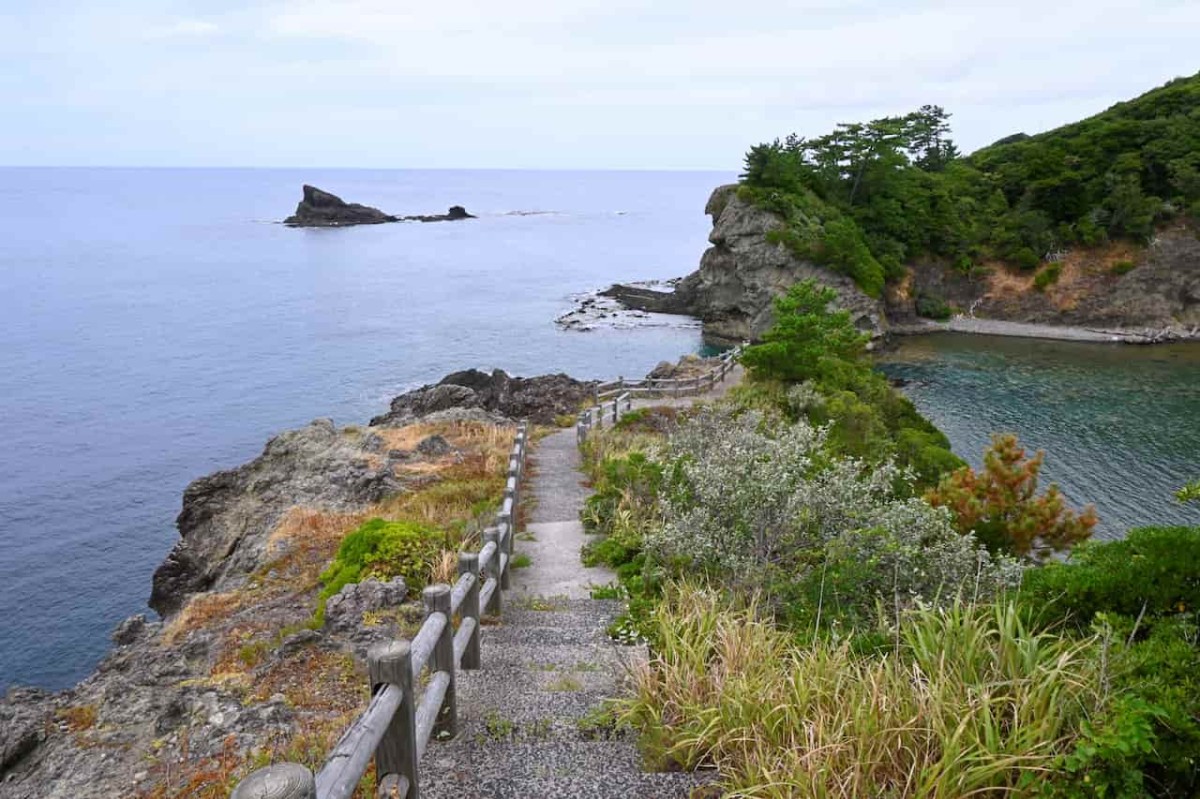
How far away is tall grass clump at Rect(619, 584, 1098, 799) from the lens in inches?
166

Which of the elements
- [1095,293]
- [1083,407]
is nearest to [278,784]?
[1083,407]

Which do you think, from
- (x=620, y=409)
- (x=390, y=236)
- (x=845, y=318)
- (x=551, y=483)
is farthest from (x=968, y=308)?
(x=390, y=236)

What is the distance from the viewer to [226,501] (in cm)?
2423

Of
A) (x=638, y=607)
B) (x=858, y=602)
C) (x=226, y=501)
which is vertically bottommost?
(x=226, y=501)

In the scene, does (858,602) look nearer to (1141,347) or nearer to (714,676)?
(714,676)

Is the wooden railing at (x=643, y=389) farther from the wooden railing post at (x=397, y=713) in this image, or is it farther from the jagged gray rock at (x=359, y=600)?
the wooden railing post at (x=397, y=713)

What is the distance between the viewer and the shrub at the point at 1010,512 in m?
18.4

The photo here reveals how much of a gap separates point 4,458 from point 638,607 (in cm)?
3684

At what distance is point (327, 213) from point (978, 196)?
120 m

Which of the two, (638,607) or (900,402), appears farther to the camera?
(900,402)

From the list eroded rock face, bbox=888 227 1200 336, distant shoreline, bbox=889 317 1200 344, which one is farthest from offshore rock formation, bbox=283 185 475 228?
distant shoreline, bbox=889 317 1200 344

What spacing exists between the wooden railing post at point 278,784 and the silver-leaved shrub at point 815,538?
16.4ft

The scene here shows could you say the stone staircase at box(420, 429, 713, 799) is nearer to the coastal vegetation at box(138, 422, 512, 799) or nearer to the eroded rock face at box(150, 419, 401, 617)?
the coastal vegetation at box(138, 422, 512, 799)

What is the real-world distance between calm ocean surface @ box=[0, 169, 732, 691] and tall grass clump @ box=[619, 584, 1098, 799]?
19293 mm
